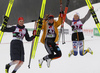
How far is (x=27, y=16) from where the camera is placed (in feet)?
69.5

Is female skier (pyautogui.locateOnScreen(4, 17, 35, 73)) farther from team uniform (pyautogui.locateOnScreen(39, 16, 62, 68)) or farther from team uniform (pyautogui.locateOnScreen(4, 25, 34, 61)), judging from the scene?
team uniform (pyautogui.locateOnScreen(39, 16, 62, 68))

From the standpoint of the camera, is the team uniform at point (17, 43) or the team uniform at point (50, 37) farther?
the team uniform at point (50, 37)

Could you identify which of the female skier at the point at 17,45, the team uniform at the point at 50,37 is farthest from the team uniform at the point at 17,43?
the team uniform at the point at 50,37

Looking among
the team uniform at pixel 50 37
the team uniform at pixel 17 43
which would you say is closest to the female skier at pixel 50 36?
the team uniform at pixel 50 37

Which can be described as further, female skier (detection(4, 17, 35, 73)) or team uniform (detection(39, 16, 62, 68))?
team uniform (detection(39, 16, 62, 68))

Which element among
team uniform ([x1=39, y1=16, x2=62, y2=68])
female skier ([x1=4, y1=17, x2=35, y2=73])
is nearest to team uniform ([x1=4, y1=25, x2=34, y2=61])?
female skier ([x1=4, y1=17, x2=35, y2=73])

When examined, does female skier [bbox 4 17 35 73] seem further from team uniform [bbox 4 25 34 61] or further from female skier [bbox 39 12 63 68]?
female skier [bbox 39 12 63 68]

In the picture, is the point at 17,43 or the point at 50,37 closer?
the point at 17,43

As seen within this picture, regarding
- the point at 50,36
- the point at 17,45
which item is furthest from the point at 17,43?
the point at 50,36

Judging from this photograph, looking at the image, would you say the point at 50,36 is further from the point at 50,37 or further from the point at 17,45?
the point at 17,45

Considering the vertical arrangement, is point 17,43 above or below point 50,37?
below

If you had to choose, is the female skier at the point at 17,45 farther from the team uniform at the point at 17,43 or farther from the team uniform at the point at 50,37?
the team uniform at the point at 50,37

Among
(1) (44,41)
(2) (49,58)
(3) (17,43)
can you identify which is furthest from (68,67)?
(3) (17,43)

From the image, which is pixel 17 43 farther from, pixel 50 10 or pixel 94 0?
pixel 94 0
